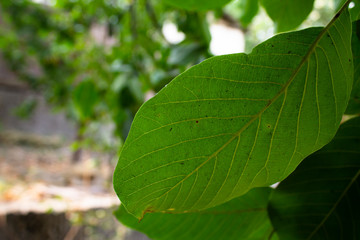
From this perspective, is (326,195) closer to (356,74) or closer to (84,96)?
(356,74)

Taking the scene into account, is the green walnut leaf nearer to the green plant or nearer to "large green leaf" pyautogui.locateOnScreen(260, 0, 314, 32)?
"large green leaf" pyautogui.locateOnScreen(260, 0, 314, 32)

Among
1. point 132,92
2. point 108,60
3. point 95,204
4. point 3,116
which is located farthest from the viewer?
point 3,116

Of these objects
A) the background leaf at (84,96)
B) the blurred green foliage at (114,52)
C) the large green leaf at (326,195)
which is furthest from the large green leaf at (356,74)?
the background leaf at (84,96)

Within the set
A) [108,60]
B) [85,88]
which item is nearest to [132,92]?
[85,88]

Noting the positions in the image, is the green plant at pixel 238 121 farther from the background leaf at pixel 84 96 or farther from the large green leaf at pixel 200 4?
the background leaf at pixel 84 96

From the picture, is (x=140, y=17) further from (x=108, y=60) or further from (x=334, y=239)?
(x=334, y=239)

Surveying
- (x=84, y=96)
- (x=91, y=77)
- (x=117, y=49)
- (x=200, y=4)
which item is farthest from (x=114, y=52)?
(x=200, y=4)
